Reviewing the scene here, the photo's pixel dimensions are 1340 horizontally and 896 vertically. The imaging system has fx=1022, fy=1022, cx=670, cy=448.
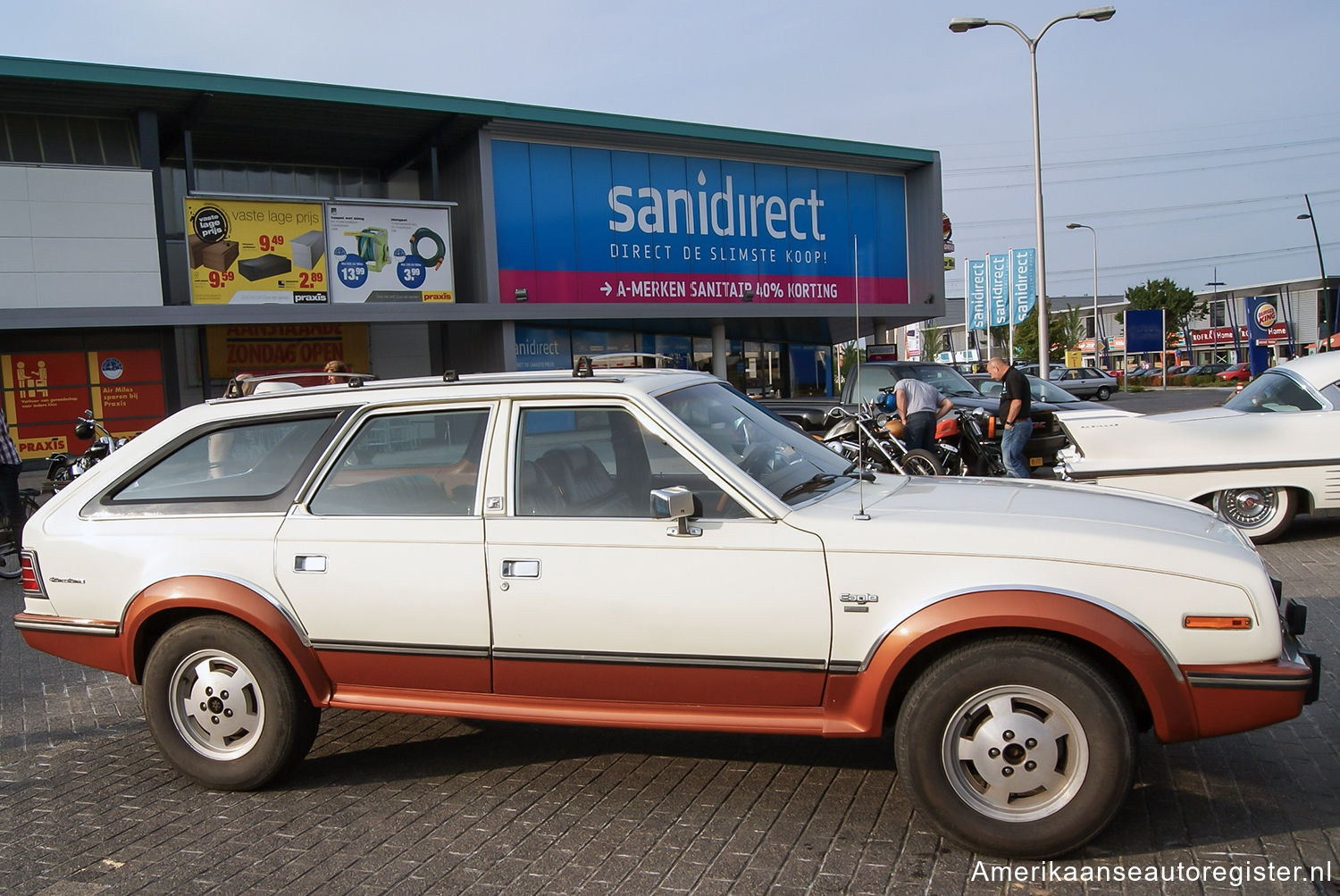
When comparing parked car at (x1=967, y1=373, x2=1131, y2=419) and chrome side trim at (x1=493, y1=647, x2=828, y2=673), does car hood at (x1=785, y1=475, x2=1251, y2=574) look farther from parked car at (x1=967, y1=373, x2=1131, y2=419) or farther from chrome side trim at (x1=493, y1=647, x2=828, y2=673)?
parked car at (x1=967, y1=373, x2=1131, y2=419)

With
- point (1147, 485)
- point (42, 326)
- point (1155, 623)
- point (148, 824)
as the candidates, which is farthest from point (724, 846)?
point (42, 326)

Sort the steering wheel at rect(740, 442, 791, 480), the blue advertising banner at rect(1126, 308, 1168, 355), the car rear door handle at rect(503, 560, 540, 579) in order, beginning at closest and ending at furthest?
1. the car rear door handle at rect(503, 560, 540, 579)
2. the steering wheel at rect(740, 442, 791, 480)
3. the blue advertising banner at rect(1126, 308, 1168, 355)

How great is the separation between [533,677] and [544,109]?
68.1 ft

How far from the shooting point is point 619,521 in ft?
12.3

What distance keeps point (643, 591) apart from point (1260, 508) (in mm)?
6919

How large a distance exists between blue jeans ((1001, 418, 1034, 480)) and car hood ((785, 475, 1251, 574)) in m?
7.20

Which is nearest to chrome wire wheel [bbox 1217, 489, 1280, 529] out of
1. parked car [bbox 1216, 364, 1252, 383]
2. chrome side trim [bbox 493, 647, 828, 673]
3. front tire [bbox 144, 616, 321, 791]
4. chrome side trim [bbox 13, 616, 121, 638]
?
chrome side trim [bbox 493, 647, 828, 673]

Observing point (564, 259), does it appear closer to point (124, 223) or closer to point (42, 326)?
point (124, 223)

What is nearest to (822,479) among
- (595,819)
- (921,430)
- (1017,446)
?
(595,819)

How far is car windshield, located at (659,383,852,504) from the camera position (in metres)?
3.91

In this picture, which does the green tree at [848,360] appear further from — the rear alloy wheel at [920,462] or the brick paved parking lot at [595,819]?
the brick paved parking lot at [595,819]

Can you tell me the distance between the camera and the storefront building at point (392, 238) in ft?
62.5

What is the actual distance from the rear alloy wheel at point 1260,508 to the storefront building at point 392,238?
55.1 ft

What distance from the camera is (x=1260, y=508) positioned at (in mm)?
8445
